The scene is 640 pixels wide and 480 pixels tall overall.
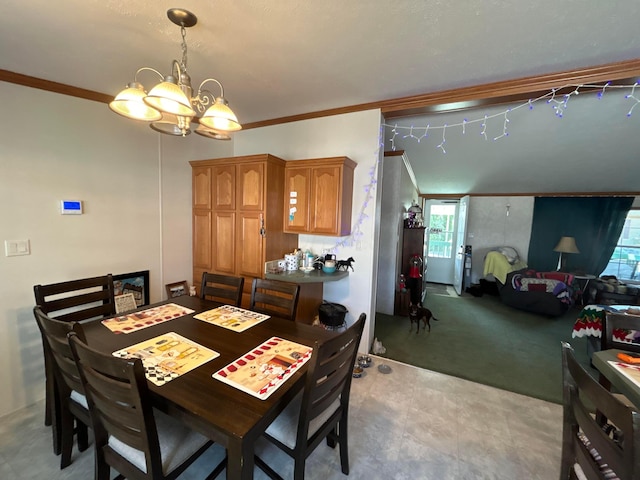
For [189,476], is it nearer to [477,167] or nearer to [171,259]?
[171,259]

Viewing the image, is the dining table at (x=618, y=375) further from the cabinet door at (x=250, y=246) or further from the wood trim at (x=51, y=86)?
the wood trim at (x=51, y=86)

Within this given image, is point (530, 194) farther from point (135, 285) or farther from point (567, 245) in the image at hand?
point (135, 285)

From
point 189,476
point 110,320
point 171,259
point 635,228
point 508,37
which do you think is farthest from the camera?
point 635,228

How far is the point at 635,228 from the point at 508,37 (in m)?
6.36

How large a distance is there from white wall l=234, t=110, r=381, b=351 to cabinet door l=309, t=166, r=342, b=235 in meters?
0.29

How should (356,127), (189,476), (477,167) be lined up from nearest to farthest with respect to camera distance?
(189,476) < (356,127) < (477,167)

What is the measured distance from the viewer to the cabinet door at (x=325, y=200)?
103 inches

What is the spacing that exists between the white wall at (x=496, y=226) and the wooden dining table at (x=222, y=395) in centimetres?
593

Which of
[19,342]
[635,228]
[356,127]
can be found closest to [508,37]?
[356,127]

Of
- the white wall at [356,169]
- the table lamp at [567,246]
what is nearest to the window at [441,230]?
the table lamp at [567,246]

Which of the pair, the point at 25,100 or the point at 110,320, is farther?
the point at 25,100

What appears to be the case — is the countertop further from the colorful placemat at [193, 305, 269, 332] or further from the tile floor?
the tile floor

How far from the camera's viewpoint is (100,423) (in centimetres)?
117

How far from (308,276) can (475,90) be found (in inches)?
86.0
